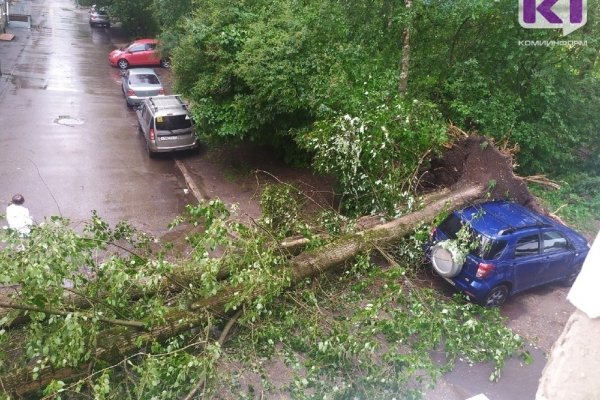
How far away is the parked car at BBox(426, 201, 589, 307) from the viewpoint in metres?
7.02

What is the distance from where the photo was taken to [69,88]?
60.6 ft

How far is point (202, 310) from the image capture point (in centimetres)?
512

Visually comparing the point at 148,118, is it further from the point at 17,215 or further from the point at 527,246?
the point at 527,246

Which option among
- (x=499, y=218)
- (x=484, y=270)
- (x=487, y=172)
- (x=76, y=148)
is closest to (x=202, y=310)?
(x=484, y=270)

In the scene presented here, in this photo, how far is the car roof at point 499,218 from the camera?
7.17 meters

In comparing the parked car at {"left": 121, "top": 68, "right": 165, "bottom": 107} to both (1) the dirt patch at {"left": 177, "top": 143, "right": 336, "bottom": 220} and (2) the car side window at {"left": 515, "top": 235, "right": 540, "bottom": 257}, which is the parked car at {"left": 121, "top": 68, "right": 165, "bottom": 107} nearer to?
(1) the dirt patch at {"left": 177, "top": 143, "right": 336, "bottom": 220}

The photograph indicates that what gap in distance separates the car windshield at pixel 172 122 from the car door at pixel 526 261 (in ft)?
30.7

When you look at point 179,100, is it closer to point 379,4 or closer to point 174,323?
point 379,4

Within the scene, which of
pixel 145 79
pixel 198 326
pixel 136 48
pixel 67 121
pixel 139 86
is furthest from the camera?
pixel 136 48

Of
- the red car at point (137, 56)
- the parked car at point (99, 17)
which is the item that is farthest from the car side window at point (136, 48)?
the parked car at point (99, 17)

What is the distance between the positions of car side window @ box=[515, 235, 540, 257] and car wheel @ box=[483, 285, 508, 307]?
61 cm

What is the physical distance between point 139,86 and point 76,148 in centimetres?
440

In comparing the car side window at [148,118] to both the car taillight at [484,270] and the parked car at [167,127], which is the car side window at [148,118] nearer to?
the parked car at [167,127]

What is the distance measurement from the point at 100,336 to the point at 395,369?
120 inches
